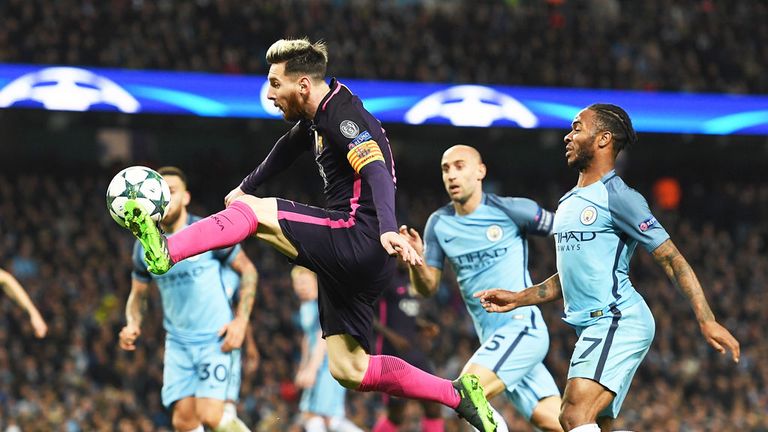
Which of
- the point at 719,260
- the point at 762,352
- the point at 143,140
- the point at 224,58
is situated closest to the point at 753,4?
the point at 719,260

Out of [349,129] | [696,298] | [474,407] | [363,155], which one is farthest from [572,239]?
[349,129]

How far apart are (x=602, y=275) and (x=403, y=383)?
1.35 meters

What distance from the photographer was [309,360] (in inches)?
403

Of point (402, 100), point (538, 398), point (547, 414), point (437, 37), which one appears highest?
point (437, 37)

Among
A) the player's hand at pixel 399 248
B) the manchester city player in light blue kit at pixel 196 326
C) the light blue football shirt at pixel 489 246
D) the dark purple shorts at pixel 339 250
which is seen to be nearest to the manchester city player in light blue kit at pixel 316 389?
the manchester city player in light blue kit at pixel 196 326

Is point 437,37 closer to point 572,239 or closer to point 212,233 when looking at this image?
point 572,239

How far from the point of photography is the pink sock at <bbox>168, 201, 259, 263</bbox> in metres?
5.48

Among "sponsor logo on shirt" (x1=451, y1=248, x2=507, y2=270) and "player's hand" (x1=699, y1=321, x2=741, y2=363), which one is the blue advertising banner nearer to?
"sponsor logo on shirt" (x1=451, y1=248, x2=507, y2=270)

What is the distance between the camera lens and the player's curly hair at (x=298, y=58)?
6.13m

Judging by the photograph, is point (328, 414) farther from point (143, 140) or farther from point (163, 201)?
point (143, 140)

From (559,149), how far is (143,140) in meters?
9.68

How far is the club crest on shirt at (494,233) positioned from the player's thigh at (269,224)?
2274 mm

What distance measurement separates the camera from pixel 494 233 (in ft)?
25.8

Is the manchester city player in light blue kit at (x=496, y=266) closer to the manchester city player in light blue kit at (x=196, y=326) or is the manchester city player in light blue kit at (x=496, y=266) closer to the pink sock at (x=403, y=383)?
the pink sock at (x=403, y=383)
